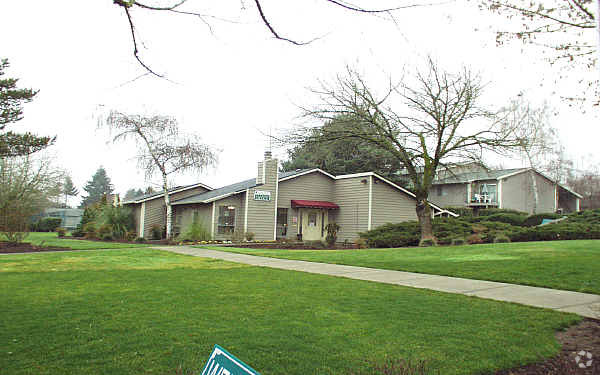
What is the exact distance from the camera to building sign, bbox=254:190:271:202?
24422mm

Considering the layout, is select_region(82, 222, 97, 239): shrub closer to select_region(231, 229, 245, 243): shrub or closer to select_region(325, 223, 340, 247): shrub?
select_region(231, 229, 245, 243): shrub

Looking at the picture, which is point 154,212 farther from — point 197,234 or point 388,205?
point 388,205

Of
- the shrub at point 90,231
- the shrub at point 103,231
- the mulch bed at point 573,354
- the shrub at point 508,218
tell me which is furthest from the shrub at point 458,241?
the shrub at point 90,231

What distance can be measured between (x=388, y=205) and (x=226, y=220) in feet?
29.7

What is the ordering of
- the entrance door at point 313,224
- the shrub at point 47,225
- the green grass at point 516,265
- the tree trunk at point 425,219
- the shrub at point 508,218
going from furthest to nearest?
the shrub at point 47,225
the shrub at point 508,218
the entrance door at point 313,224
the tree trunk at point 425,219
the green grass at point 516,265

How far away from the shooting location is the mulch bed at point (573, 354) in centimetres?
382

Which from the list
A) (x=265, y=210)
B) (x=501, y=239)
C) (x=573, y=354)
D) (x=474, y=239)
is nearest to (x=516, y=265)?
(x=573, y=354)

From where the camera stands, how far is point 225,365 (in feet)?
7.67

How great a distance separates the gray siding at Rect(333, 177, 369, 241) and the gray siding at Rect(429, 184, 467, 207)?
17596 mm

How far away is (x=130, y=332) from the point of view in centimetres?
463

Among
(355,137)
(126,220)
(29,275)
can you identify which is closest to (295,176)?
(355,137)

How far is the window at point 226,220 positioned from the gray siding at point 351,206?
20.4 ft

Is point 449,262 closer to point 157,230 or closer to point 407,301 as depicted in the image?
point 407,301

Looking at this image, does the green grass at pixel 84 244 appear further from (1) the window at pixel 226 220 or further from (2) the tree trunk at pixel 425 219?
(2) the tree trunk at pixel 425 219
